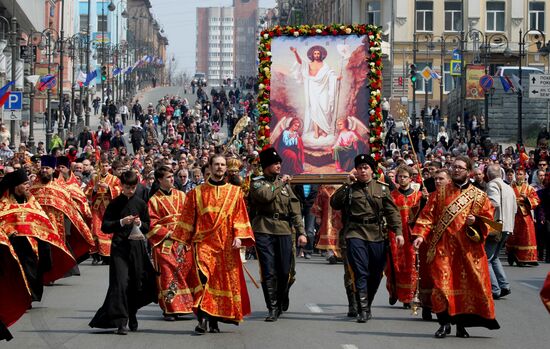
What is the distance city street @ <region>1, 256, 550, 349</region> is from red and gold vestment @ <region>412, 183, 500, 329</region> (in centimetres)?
31

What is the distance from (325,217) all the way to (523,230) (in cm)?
341

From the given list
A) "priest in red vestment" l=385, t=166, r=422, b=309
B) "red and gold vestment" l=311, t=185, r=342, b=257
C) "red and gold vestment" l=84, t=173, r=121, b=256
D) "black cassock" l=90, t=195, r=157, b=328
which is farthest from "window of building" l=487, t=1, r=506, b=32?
"black cassock" l=90, t=195, r=157, b=328

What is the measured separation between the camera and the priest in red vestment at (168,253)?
48.3ft

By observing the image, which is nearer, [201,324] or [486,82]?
[201,324]

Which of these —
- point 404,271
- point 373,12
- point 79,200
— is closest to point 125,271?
point 404,271

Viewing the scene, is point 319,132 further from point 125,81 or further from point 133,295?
point 125,81

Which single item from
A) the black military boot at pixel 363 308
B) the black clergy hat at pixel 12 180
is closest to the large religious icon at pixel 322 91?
the black military boot at pixel 363 308

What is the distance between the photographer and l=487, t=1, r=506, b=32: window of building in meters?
82.5

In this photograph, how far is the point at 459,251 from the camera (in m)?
13.5

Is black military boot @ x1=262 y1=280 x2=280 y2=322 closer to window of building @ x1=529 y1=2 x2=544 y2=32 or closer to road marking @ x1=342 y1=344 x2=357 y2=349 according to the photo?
road marking @ x1=342 y1=344 x2=357 y2=349

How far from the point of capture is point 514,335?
13.6m

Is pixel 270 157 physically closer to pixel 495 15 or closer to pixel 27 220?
pixel 27 220

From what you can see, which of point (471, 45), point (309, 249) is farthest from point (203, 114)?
point (309, 249)

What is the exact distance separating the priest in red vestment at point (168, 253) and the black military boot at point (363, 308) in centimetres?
179
